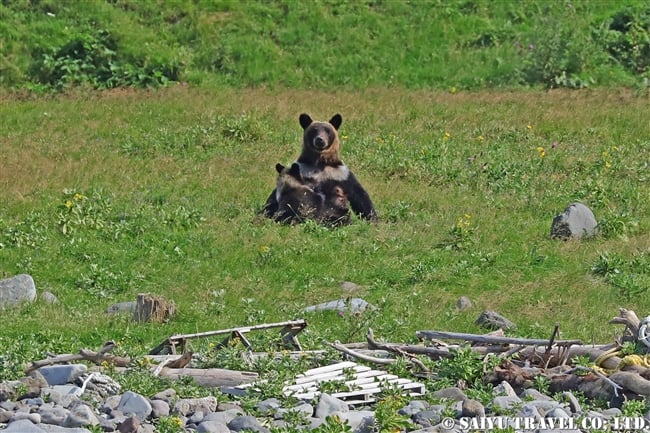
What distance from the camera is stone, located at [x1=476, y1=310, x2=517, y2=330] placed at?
40.3ft

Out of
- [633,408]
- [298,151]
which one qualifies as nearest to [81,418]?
[633,408]

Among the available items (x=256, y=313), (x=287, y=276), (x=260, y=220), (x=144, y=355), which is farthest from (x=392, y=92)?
(x=144, y=355)

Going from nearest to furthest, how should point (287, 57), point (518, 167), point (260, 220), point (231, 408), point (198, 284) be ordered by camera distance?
point (231, 408) < point (198, 284) < point (260, 220) < point (518, 167) < point (287, 57)

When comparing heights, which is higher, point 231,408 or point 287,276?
point 231,408

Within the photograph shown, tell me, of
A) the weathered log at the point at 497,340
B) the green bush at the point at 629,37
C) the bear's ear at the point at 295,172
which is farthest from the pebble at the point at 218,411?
the green bush at the point at 629,37

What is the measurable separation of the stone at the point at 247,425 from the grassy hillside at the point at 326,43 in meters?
20.9

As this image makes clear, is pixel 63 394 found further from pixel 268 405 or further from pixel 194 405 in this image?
pixel 268 405

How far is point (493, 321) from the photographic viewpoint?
12445 millimetres

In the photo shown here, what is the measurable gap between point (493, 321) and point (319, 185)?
21.1ft

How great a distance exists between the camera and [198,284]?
48.3 ft

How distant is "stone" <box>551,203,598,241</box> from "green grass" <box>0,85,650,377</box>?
240mm

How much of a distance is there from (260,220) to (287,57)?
1348 centimetres

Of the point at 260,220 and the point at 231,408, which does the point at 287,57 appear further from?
the point at 231,408

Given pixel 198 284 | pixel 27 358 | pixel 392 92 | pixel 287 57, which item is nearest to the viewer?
pixel 27 358
